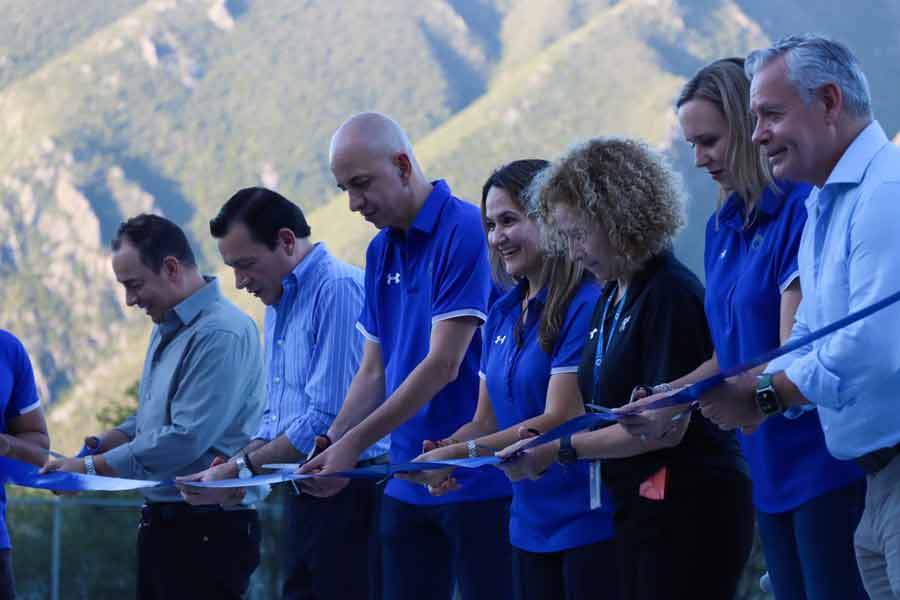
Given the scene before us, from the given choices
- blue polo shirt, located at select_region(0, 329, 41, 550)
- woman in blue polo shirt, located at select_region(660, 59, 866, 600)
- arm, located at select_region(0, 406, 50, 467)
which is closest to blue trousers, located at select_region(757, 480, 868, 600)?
woman in blue polo shirt, located at select_region(660, 59, 866, 600)

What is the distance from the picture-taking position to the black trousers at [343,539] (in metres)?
4.69

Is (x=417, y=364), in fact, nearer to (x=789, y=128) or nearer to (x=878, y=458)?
(x=789, y=128)

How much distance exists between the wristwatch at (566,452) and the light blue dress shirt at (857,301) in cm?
78

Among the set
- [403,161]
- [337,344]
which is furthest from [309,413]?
[403,161]

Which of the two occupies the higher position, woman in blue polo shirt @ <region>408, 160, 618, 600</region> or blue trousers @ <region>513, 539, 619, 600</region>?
woman in blue polo shirt @ <region>408, 160, 618, 600</region>

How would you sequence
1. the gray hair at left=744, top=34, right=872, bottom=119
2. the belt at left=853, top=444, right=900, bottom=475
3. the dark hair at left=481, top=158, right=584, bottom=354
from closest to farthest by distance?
the belt at left=853, top=444, right=900, bottom=475 → the gray hair at left=744, top=34, right=872, bottom=119 → the dark hair at left=481, top=158, right=584, bottom=354

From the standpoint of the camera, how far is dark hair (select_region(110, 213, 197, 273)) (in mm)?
→ 5328

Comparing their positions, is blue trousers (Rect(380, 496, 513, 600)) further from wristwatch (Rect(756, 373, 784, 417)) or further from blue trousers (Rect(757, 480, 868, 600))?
wristwatch (Rect(756, 373, 784, 417))

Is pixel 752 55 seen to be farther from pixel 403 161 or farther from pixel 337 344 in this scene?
pixel 337 344

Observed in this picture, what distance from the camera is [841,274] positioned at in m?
2.82

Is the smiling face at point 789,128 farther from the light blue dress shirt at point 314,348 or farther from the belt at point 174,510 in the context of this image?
the belt at point 174,510

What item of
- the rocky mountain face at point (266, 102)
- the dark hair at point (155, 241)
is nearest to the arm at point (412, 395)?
the dark hair at point (155, 241)

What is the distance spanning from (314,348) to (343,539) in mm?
673

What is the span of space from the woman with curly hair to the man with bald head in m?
0.56
